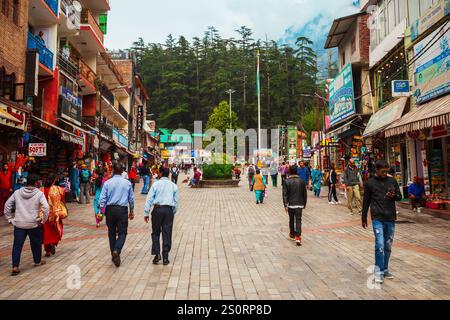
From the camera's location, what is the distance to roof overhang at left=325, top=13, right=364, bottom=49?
→ 21947 mm

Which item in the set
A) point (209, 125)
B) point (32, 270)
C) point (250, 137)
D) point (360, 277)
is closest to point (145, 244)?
point (32, 270)

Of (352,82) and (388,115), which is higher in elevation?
(352,82)

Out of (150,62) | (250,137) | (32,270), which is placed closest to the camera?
(32,270)

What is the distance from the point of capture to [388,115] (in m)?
16.7

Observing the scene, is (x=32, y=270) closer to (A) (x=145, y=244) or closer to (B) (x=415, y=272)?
(A) (x=145, y=244)

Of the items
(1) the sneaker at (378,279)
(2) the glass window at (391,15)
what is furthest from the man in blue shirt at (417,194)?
(1) the sneaker at (378,279)

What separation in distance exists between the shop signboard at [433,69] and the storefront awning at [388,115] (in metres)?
1.06

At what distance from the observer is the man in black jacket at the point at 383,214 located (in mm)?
5227

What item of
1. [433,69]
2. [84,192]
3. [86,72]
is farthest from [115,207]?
[86,72]

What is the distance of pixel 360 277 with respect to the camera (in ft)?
17.7

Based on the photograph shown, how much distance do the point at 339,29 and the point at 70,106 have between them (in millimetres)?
17146

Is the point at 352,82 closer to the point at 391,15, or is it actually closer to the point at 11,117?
the point at 391,15

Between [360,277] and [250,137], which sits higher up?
[250,137]

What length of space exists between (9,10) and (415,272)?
50.2ft
